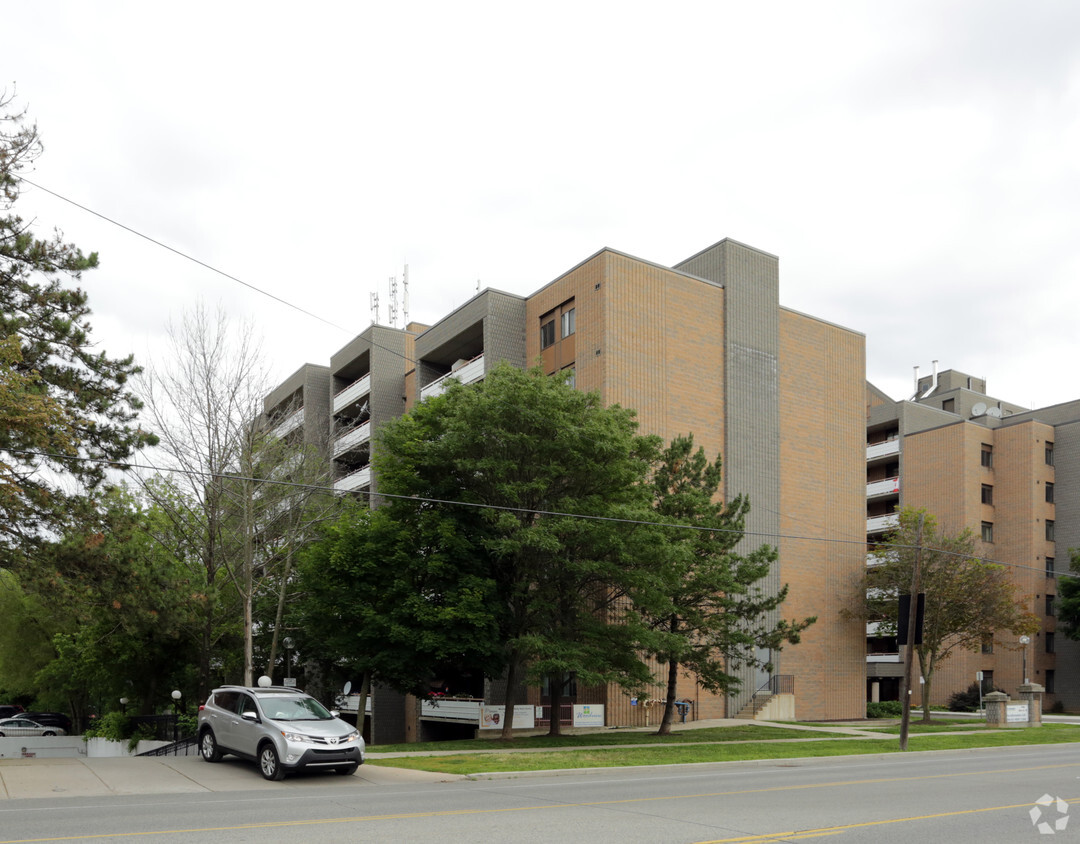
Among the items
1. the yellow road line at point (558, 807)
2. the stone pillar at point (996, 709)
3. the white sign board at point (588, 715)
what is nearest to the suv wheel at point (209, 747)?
the yellow road line at point (558, 807)

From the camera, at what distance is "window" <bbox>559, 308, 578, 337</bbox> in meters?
40.1

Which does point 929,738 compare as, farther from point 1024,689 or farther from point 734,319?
point 734,319

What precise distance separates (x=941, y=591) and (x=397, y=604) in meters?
25.9

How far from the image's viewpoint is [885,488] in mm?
67562

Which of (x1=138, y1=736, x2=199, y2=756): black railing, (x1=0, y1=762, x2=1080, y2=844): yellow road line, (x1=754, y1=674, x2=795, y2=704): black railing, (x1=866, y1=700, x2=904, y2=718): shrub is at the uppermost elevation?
(x1=0, y1=762, x2=1080, y2=844): yellow road line

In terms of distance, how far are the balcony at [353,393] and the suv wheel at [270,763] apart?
35.4m

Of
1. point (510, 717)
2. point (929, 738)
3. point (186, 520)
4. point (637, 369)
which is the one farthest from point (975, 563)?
point (186, 520)

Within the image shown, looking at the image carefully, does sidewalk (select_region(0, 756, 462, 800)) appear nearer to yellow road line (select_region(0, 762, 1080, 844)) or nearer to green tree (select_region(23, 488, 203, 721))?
yellow road line (select_region(0, 762, 1080, 844))

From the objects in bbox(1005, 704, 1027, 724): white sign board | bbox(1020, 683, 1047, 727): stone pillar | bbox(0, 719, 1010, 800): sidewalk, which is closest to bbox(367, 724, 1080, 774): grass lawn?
bbox(0, 719, 1010, 800): sidewalk

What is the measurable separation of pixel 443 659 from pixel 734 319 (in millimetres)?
21300

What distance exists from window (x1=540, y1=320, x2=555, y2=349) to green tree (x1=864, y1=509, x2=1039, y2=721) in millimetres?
17426

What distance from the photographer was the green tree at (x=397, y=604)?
26219 mm

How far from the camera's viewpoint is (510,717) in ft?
93.4
